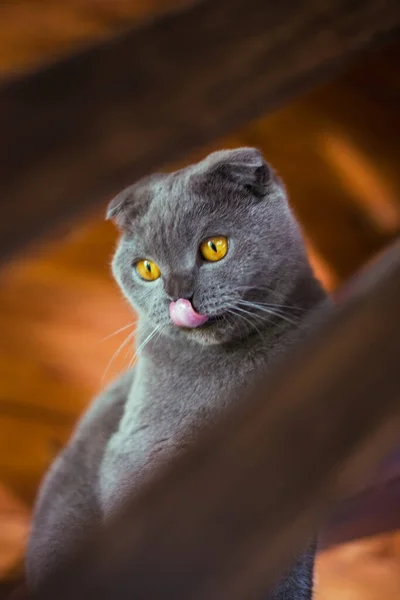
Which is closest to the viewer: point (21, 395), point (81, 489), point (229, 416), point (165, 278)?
point (229, 416)

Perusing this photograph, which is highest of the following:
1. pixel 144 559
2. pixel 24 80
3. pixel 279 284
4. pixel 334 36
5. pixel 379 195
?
pixel 379 195

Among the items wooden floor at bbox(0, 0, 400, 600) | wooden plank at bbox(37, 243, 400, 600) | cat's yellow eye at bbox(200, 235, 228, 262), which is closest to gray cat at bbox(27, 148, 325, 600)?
cat's yellow eye at bbox(200, 235, 228, 262)

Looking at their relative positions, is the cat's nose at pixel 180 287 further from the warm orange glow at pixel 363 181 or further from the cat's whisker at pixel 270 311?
the warm orange glow at pixel 363 181

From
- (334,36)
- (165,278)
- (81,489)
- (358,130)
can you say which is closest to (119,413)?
(81,489)

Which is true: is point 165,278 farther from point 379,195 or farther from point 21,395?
point 379,195

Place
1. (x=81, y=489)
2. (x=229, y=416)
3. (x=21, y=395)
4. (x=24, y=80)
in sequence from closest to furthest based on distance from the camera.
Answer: (x=24, y=80) → (x=229, y=416) → (x=81, y=489) → (x=21, y=395)

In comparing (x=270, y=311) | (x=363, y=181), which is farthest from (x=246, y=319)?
(x=363, y=181)

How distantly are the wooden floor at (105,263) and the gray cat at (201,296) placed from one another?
35.6 inches

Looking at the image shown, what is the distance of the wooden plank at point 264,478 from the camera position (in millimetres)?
439

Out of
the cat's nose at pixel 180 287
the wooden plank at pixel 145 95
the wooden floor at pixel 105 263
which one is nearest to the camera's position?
the wooden plank at pixel 145 95

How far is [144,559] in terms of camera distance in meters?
0.44

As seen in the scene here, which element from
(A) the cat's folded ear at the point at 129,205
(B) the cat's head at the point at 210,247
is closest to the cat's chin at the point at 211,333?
(B) the cat's head at the point at 210,247

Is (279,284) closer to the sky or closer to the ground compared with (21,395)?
closer to the ground

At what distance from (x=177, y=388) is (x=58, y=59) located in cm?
56
